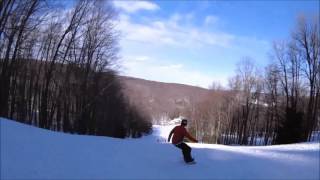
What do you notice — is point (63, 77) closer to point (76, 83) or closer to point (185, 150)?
point (76, 83)

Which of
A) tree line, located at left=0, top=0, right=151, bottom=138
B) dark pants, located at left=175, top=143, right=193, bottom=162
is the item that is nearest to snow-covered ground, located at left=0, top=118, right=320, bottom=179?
dark pants, located at left=175, top=143, right=193, bottom=162

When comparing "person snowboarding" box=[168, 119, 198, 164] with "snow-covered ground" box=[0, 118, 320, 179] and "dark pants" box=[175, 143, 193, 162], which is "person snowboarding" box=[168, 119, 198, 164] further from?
"snow-covered ground" box=[0, 118, 320, 179]

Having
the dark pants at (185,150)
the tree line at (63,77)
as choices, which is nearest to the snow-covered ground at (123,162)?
the dark pants at (185,150)

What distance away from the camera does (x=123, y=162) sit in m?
15.0

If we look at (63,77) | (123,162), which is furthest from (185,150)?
(63,77)

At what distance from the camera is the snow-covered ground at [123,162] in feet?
40.7

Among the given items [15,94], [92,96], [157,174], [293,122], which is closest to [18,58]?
[15,94]

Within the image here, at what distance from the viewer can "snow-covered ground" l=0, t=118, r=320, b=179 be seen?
488 inches

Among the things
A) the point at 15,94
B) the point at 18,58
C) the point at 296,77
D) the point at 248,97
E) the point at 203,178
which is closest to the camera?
the point at 203,178

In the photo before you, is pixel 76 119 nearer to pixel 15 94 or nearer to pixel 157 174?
pixel 15 94

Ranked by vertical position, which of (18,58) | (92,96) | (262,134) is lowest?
(262,134)

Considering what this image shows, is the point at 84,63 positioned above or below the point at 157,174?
above

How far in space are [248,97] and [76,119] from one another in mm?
35525

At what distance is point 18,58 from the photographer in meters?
45.8
